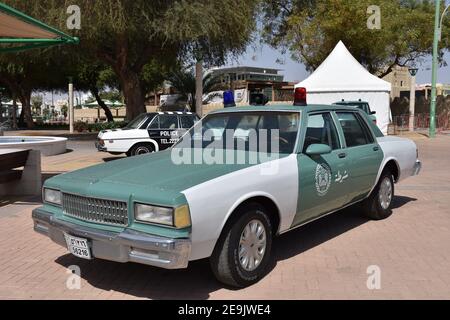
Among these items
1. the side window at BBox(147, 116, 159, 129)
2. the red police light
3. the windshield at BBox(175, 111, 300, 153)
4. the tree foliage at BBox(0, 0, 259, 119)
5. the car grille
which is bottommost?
the car grille

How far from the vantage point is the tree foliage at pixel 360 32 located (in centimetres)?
2725

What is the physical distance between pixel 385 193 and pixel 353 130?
1.24 meters

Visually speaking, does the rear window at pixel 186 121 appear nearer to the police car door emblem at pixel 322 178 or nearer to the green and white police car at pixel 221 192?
the green and white police car at pixel 221 192

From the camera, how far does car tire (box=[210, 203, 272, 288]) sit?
4.36 metres

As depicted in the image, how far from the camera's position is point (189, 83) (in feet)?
109

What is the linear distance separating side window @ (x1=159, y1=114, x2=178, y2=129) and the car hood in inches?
357

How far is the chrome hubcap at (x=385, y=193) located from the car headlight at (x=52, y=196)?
4.29m

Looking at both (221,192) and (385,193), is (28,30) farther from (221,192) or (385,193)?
(385,193)

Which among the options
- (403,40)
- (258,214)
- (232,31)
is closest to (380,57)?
(403,40)
